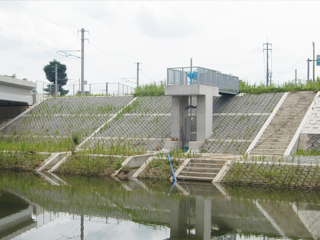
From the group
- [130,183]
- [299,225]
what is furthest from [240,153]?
[299,225]

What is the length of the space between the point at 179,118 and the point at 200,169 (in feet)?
25.1

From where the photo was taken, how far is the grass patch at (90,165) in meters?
22.8

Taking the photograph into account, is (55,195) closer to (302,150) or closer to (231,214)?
(231,214)

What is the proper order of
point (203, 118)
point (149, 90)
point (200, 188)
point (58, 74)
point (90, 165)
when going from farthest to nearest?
1. point (58, 74)
2. point (149, 90)
3. point (203, 118)
4. point (90, 165)
5. point (200, 188)

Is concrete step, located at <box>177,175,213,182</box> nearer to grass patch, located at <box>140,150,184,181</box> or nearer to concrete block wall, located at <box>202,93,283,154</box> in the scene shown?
grass patch, located at <box>140,150,184,181</box>

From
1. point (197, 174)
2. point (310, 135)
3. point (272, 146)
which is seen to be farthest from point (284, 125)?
point (197, 174)

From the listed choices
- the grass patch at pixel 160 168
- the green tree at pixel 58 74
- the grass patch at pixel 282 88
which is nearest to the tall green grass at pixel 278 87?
the grass patch at pixel 282 88

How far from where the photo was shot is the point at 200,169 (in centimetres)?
2139

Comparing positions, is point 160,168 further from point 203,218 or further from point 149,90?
point 149,90

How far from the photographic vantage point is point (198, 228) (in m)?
12.8

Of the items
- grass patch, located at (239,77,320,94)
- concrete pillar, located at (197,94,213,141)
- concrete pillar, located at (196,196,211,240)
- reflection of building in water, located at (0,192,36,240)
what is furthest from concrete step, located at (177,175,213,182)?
grass patch, located at (239,77,320,94)

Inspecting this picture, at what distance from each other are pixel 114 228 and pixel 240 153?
14.2 metres

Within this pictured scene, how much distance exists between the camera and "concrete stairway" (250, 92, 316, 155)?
25.4 metres

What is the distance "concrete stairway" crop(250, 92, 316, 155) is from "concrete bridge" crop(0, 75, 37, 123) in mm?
21376
